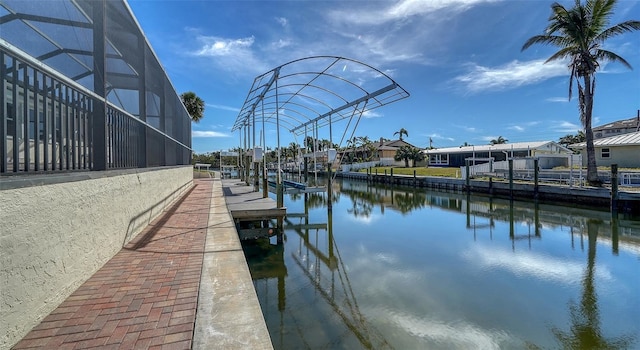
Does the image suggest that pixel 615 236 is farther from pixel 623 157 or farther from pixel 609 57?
pixel 623 157

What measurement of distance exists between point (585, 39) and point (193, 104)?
3049 cm

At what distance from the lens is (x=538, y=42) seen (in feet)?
60.2

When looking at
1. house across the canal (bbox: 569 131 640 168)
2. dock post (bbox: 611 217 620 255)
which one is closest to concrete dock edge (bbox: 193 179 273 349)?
dock post (bbox: 611 217 620 255)

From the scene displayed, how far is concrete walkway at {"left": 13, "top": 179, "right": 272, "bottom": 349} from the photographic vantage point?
240cm

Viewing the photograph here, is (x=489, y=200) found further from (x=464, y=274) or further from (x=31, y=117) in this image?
(x=31, y=117)

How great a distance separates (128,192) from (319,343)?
3.76 m

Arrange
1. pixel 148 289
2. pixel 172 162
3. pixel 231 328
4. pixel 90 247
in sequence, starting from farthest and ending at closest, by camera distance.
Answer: pixel 172 162 → pixel 90 247 → pixel 148 289 → pixel 231 328

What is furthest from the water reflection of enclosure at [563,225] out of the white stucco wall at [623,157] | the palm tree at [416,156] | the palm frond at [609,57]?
the palm tree at [416,156]

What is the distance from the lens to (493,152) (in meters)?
38.3

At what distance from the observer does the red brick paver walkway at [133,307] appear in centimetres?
240

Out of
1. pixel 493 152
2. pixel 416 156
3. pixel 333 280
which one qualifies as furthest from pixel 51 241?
pixel 416 156

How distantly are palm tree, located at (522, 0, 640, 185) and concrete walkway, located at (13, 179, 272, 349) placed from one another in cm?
2130

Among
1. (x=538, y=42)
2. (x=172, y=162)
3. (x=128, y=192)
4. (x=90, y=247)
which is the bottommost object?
(x=90, y=247)

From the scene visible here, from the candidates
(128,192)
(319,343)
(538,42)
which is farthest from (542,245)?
(538,42)
